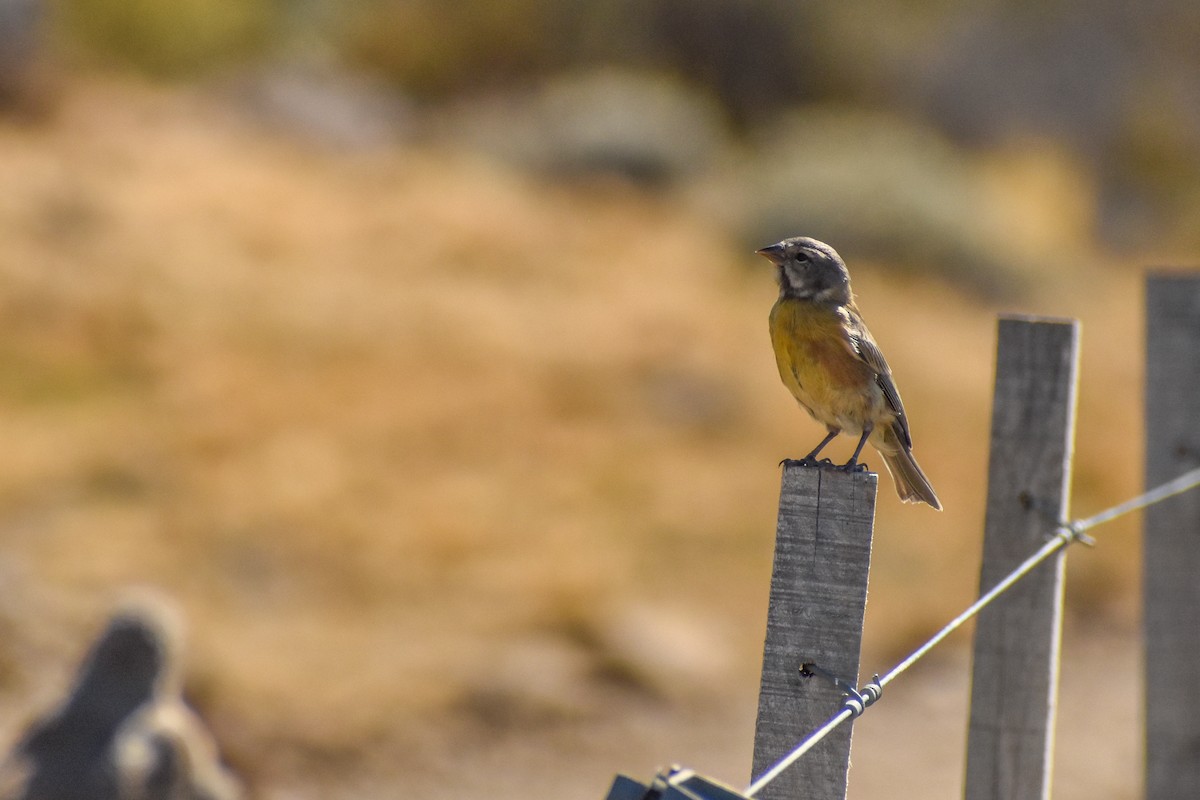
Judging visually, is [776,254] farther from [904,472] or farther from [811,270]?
[904,472]

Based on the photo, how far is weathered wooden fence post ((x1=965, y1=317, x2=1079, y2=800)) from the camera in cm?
307

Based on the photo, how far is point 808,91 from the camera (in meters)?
27.6

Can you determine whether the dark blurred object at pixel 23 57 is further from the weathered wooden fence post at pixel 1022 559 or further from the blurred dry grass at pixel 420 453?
the weathered wooden fence post at pixel 1022 559

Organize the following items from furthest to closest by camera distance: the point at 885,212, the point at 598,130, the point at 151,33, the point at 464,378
Result: the point at 151,33, the point at 598,130, the point at 885,212, the point at 464,378

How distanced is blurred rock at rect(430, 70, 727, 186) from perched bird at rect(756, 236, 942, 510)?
17379 millimetres

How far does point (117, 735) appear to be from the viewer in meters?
5.09

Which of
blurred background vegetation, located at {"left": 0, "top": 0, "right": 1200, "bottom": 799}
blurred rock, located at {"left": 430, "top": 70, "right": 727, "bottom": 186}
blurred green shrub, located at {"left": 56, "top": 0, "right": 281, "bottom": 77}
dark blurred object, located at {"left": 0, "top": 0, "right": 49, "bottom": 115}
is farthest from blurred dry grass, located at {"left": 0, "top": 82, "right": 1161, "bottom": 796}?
blurred green shrub, located at {"left": 56, "top": 0, "right": 281, "bottom": 77}

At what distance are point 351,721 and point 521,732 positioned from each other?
38.0 inches

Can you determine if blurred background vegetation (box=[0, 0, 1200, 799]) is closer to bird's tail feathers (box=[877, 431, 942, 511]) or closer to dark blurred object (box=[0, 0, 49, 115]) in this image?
dark blurred object (box=[0, 0, 49, 115])

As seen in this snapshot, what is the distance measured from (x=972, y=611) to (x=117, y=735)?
3417 mm

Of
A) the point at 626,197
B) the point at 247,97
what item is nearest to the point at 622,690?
the point at 626,197

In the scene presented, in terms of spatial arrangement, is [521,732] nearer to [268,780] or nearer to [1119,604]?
[268,780]

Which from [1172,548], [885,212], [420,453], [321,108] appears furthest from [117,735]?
[321,108]

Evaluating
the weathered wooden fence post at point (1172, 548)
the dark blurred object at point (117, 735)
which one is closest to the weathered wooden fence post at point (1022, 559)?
the weathered wooden fence post at point (1172, 548)
